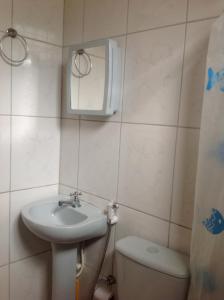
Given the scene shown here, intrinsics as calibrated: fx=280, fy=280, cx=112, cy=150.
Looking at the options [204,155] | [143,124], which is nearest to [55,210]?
[143,124]

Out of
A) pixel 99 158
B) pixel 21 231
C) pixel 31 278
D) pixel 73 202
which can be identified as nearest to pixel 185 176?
pixel 99 158

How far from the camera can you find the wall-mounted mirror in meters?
1.44

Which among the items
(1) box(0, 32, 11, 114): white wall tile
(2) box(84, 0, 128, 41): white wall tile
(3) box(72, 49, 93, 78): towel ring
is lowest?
(1) box(0, 32, 11, 114): white wall tile

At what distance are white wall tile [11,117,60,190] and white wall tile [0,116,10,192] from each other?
0.03 meters

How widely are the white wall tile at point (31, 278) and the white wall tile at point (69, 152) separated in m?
0.54

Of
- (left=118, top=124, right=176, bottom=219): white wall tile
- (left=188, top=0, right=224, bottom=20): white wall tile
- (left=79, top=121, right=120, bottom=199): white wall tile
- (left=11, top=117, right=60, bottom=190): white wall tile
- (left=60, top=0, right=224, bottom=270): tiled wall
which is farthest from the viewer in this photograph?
(left=11, top=117, right=60, bottom=190): white wall tile

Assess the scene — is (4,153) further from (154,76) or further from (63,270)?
(154,76)

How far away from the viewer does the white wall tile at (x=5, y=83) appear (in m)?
1.53

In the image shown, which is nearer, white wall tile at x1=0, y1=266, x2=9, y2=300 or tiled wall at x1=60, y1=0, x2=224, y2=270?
tiled wall at x1=60, y1=0, x2=224, y2=270

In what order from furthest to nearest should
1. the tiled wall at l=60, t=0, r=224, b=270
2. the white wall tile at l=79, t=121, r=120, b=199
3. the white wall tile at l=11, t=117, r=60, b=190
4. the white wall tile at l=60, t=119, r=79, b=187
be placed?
the white wall tile at l=60, t=119, r=79, b=187
the white wall tile at l=11, t=117, r=60, b=190
the white wall tile at l=79, t=121, r=120, b=199
the tiled wall at l=60, t=0, r=224, b=270

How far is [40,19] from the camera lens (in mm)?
1661

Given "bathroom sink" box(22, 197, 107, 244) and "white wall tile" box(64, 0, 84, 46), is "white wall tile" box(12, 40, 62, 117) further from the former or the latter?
"bathroom sink" box(22, 197, 107, 244)

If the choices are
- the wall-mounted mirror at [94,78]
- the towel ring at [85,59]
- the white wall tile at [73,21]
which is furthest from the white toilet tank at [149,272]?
the white wall tile at [73,21]

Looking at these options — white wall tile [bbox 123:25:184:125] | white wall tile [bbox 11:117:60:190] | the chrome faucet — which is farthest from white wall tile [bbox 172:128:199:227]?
white wall tile [bbox 11:117:60:190]
